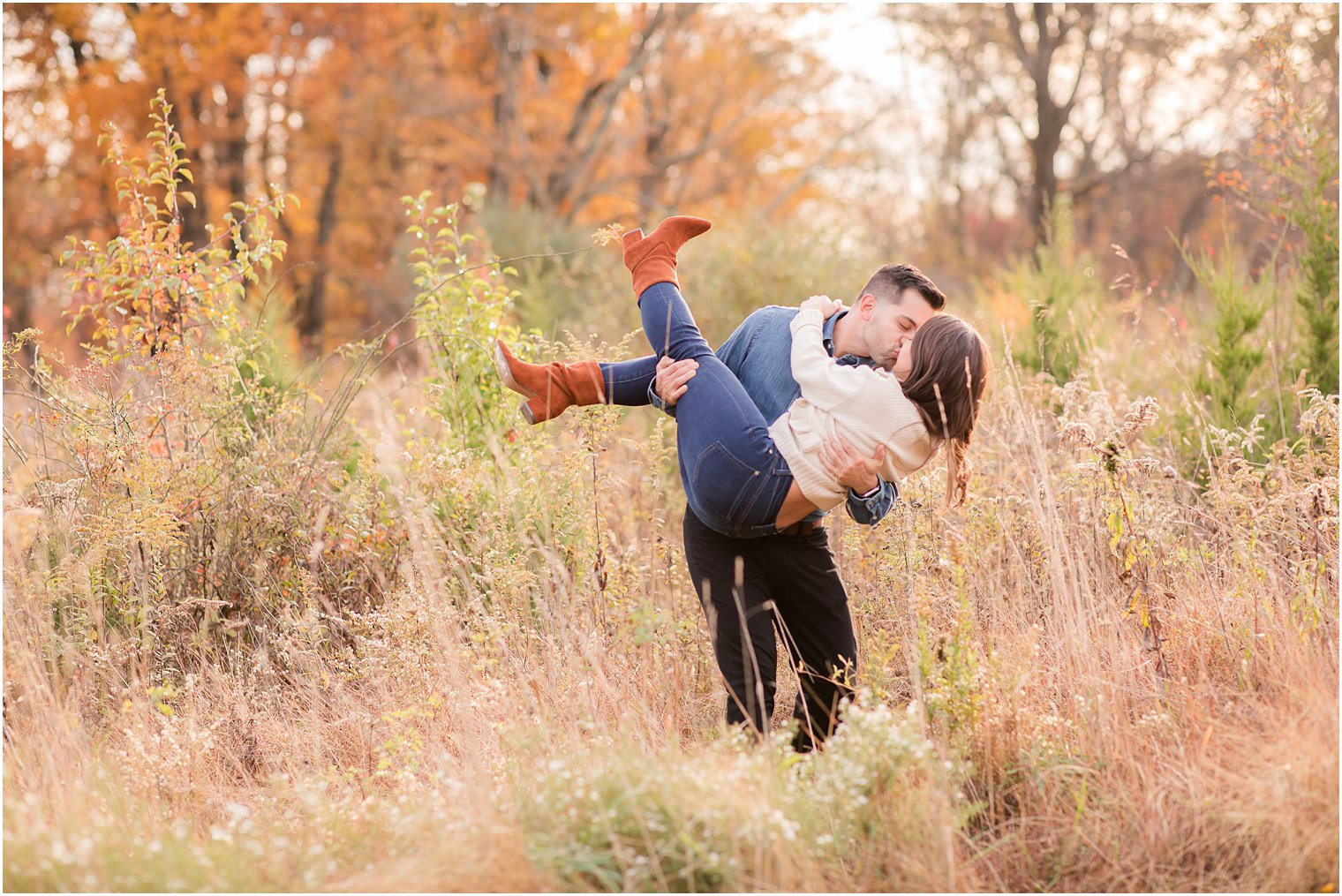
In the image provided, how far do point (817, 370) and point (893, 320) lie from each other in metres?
0.35

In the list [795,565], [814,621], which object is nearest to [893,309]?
[795,565]

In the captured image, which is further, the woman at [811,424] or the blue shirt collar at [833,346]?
the blue shirt collar at [833,346]

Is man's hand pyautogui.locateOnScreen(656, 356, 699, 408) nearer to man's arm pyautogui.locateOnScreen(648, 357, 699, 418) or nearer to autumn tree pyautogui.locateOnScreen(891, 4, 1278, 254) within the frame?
man's arm pyautogui.locateOnScreen(648, 357, 699, 418)

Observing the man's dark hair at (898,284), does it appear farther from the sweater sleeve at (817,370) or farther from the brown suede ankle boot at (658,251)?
the brown suede ankle boot at (658,251)

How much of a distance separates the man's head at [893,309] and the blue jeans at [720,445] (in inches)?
18.3

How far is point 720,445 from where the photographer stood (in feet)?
10.1

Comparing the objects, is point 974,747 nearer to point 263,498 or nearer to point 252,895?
point 252,895

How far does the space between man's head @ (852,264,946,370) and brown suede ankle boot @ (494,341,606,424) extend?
0.88 m

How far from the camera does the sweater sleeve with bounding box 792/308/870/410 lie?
3.08 metres

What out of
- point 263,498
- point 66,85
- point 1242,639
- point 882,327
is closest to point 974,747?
point 1242,639

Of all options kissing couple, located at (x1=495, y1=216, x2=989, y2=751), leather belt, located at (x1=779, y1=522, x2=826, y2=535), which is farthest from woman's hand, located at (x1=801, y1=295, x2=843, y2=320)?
leather belt, located at (x1=779, y1=522, x2=826, y2=535)

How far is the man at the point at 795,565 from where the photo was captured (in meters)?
3.17

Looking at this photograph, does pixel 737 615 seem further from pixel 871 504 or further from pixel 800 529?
pixel 871 504

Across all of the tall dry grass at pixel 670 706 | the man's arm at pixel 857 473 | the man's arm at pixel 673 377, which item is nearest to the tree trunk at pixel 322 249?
the tall dry grass at pixel 670 706
